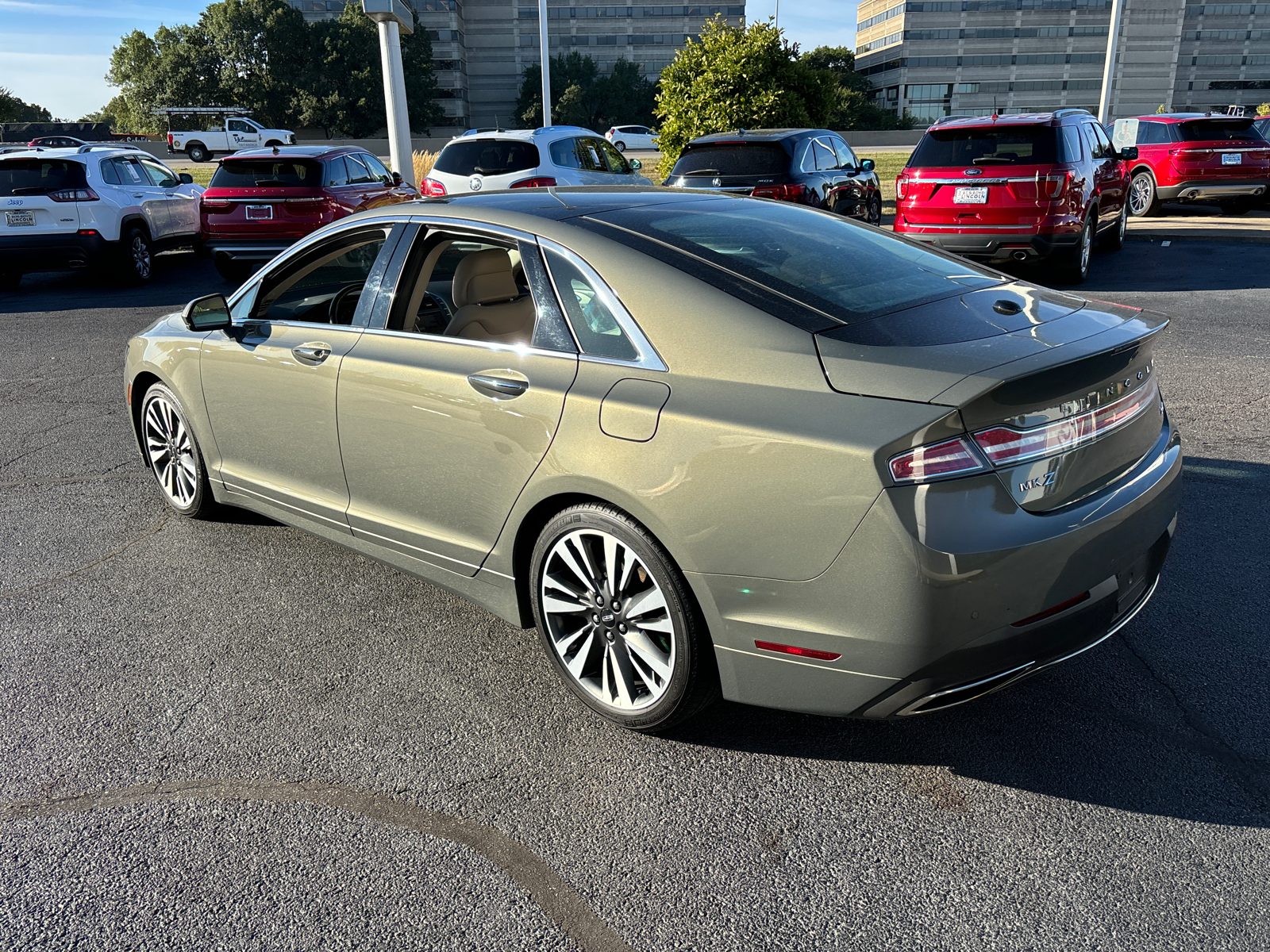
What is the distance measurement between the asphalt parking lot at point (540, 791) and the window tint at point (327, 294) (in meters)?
1.11

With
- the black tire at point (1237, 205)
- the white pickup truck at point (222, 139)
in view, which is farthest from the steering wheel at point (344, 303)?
the white pickup truck at point (222, 139)

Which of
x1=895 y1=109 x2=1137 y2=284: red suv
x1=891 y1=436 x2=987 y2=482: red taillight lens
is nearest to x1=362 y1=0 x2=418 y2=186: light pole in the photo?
x1=895 y1=109 x2=1137 y2=284: red suv

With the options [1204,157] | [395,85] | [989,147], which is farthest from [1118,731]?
[395,85]

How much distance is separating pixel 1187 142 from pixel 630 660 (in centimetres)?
1794

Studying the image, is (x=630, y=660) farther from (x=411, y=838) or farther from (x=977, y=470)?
(x=977, y=470)

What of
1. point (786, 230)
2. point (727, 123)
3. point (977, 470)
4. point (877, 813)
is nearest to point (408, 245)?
point (786, 230)

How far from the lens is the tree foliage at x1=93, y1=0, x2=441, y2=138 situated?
86375 millimetres

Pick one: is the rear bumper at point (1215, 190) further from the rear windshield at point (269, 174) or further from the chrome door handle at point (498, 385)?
the chrome door handle at point (498, 385)

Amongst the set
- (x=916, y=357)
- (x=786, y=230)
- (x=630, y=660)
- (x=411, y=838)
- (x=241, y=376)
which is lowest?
(x=411, y=838)

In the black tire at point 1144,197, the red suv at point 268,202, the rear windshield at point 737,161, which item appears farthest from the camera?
the black tire at point 1144,197

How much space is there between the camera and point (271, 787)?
2799 millimetres

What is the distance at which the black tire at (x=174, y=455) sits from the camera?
4.70m

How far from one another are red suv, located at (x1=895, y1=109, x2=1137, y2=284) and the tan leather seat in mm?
7705

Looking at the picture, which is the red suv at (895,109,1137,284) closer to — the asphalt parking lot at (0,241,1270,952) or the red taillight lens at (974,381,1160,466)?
the asphalt parking lot at (0,241,1270,952)
